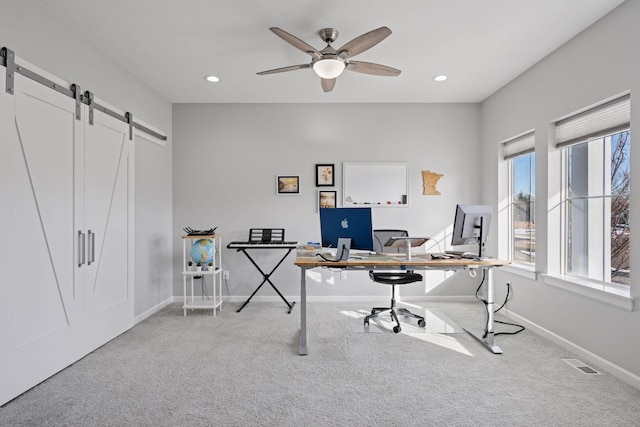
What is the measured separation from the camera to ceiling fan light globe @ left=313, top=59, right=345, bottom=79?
253cm

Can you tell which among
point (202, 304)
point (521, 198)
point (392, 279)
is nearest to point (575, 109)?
point (521, 198)

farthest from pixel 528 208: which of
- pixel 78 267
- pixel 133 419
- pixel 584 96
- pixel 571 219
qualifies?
pixel 78 267

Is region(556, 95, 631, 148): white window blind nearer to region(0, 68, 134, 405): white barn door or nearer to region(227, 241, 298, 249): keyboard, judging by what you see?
region(227, 241, 298, 249): keyboard

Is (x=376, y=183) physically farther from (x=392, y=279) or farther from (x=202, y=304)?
(x=202, y=304)

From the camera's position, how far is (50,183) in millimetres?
2398

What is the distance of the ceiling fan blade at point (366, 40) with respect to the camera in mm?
2205

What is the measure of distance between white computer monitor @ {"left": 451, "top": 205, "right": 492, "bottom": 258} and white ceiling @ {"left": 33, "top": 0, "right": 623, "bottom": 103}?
146 centimetres

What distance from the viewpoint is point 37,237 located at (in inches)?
90.7

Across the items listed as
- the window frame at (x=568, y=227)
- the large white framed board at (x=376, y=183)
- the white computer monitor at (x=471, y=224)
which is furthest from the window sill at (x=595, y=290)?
the large white framed board at (x=376, y=183)

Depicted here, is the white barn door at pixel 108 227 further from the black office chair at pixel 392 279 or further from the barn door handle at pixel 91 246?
the black office chair at pixel 392 279

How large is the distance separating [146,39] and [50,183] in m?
1.43

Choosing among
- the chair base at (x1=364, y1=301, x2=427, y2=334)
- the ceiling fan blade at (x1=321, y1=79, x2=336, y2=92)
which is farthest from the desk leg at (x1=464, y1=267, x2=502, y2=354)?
the ceiling fan blade at (x1=321, y1=79, x2=336, y2=92)

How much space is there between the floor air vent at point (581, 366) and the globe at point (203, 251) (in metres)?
3.55

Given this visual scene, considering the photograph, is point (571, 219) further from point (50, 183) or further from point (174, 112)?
point (174, 112)
